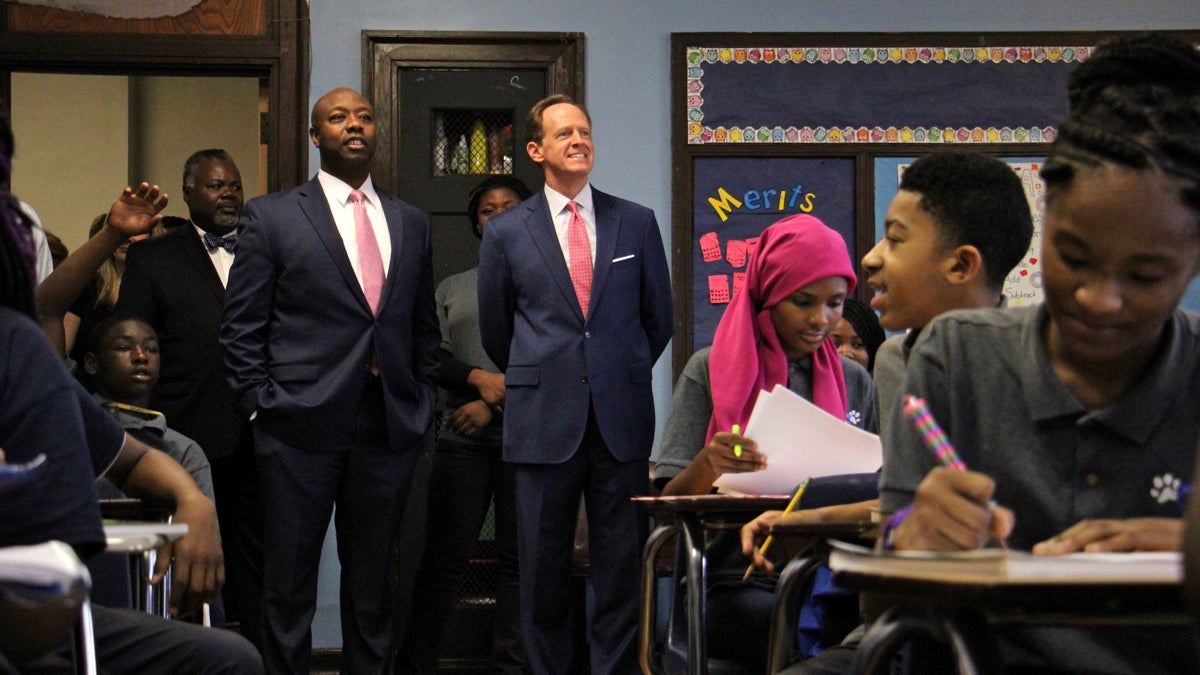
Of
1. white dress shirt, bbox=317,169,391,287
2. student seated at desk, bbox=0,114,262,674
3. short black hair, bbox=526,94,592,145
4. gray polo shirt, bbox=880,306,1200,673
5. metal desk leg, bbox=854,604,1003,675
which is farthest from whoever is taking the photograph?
short black hair, bbox=526,94,592,145

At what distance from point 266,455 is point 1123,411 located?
3.09m

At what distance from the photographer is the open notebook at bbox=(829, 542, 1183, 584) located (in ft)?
3.53

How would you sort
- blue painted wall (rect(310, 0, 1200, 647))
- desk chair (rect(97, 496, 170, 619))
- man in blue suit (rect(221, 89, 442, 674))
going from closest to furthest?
desk chair (rect(97, 496, 170, 619)) < man in blue suit (rect(221, 89, 442, 674)) < blue painted wall (rect(310, 0, 1200, 647))

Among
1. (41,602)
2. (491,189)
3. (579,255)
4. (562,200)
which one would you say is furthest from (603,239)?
(41,602)

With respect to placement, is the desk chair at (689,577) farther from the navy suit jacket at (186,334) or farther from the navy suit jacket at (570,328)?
the navy suit jacket at (186,334)

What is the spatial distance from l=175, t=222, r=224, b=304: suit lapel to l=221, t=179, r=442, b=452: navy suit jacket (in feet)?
1.58

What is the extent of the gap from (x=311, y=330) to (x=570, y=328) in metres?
0.77

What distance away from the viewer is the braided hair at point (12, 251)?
168 cm

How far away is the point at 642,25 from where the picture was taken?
568 centimetres

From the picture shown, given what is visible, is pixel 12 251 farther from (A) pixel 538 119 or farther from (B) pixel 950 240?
(A) pixel 538 119

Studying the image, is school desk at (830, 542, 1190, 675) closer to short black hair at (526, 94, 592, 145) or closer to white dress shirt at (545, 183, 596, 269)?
white dress shirt at (545, 183, 596, 269)

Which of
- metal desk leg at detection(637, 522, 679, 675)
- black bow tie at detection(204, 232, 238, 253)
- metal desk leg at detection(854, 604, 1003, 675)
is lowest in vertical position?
metal desk leg at detection(637, 522, 679, 675)

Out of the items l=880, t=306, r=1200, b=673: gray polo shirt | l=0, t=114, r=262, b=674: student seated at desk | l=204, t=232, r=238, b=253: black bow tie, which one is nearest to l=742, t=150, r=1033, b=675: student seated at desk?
l=880, t=306, r=1200, b=673: gray polo shirt

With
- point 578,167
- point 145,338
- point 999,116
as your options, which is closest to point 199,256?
point 145,338
